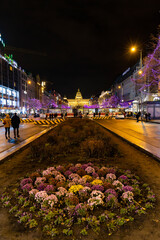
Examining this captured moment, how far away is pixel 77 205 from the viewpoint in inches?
125

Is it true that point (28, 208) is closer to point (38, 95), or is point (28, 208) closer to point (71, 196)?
point (71, 196)

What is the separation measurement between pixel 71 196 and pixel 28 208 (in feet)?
2.90

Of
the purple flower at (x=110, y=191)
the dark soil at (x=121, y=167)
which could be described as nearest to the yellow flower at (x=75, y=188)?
the purple flower at (x=110, y=191)

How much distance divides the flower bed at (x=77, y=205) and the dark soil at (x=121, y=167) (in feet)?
0.39

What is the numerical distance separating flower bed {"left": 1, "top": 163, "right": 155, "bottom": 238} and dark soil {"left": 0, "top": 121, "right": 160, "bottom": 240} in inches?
4.7

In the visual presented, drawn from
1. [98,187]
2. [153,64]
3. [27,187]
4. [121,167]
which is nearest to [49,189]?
[27,187]

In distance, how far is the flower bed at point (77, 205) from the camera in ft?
9.27

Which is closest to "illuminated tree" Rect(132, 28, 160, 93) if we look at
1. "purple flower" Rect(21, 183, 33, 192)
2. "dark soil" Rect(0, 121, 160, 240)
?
"dark soil" Rect(0, 121, 160, 240)

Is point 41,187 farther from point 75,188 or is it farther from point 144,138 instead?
point 144,138

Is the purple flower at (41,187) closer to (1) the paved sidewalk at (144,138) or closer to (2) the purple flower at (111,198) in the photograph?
(2) the purple flower at (111,198)

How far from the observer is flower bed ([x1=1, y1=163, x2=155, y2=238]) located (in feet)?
9.27

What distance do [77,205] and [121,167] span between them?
311 cm

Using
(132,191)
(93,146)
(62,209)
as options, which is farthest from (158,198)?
(93,146)

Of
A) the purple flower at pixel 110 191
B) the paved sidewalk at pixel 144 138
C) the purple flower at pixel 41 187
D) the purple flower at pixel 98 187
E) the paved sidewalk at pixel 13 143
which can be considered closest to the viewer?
the purple flower at pixel 110 191
